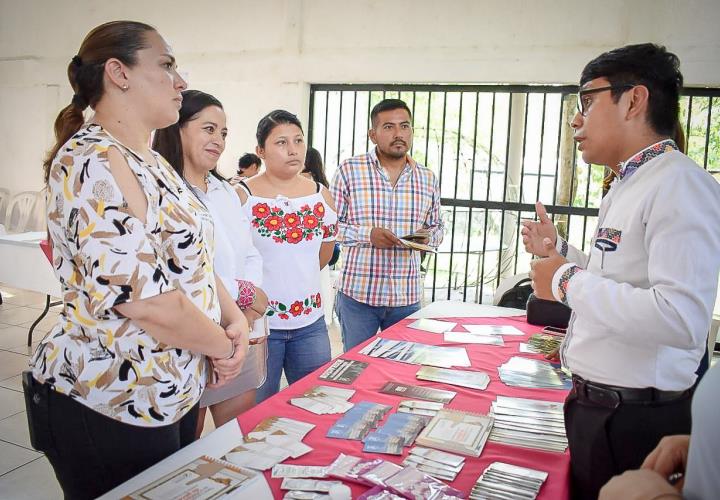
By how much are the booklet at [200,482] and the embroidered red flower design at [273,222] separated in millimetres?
1320

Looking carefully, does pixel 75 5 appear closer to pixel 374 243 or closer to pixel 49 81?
pixel 49 81

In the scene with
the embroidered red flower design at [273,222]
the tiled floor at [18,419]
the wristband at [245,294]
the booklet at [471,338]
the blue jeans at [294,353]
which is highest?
the embroidered red flower design at [273,222]

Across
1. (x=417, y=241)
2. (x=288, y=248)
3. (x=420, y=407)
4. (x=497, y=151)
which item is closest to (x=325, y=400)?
(x=420, y=407)

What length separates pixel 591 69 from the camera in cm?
162

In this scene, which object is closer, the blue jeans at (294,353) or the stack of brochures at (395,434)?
the stack of brochures at (395,434)

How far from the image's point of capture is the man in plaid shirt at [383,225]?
331 cm

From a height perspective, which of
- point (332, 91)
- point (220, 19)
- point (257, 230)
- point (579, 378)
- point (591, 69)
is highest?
point (220, 19)

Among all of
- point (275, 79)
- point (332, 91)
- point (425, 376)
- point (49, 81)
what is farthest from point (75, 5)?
point (425, 376)

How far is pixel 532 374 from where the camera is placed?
7.47 feet

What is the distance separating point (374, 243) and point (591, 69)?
1777 millimetres

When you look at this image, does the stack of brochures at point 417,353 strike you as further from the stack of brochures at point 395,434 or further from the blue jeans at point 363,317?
the blue jeans at point 363,317

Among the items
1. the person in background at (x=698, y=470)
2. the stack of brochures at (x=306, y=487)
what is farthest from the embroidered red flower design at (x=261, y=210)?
the person in background at (x=698, y=470)

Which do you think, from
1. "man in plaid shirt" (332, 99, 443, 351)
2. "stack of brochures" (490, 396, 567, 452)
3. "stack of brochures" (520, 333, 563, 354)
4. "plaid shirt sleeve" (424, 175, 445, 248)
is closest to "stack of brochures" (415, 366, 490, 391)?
"stack of brochures" (490, 396, 567, 452)

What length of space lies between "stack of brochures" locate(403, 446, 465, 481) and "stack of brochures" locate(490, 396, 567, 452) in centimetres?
20
